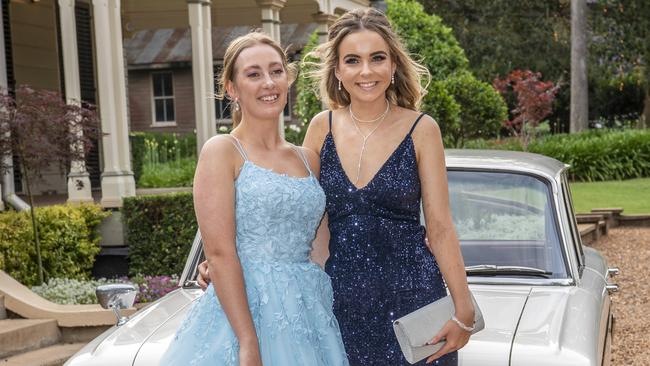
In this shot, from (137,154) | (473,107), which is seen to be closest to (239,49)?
(137,154)

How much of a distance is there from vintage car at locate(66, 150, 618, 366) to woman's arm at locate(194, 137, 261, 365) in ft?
2.43

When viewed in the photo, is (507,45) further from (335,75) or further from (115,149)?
(335,75)

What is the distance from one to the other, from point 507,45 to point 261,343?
110 feet

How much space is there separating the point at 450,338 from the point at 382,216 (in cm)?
42

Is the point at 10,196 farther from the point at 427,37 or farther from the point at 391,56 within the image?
the point at 427,37

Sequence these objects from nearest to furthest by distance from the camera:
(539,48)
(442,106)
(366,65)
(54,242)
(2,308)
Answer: (366,65), (2,308), (54,242), (442,106), (539,48)

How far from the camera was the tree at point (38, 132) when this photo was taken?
7.92m

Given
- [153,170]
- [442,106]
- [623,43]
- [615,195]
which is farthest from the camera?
[623,43]

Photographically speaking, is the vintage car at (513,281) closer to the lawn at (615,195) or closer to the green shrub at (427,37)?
the lawn at (615,195)

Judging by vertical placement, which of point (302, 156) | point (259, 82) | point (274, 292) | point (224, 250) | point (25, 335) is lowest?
point (25, 335)

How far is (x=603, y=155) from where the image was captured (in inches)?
813

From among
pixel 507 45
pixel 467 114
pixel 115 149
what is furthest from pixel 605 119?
pixel 115 149

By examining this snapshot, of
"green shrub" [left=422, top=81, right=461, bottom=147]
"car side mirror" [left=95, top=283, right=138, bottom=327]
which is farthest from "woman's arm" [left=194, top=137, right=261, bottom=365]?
"green shrub" [left=422, top=81, right=461, bottom=147]

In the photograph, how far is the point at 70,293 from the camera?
311 inches
